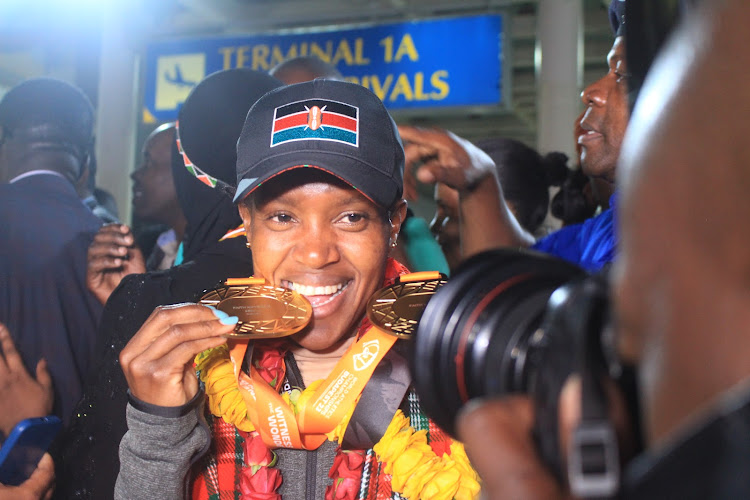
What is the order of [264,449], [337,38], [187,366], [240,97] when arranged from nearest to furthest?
[187,366], [264,449], [240,97], [337,38]

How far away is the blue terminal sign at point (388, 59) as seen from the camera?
4.23 metres

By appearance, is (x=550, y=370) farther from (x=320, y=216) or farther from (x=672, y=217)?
(x=320, y=216)

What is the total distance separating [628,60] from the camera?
0.73 metres

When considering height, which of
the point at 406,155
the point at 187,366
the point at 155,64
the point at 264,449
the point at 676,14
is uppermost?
the point at 155,64

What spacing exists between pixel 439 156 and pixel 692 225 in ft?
4.64

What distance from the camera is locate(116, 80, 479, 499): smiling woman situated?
4.05ft

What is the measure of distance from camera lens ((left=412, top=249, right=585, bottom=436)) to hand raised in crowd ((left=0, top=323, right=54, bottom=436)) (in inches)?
55.7

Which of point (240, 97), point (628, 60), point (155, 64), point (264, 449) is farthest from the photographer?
point (155, 64)

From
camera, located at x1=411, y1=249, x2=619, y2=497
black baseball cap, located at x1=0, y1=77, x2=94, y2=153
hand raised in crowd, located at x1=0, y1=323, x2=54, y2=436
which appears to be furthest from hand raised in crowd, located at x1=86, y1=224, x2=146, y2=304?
camera, located at x1=411, y1=249, x2=619, y2=497

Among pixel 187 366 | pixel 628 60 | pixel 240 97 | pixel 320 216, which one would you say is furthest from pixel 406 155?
pixel 628 60

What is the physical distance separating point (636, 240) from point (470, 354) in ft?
1.04

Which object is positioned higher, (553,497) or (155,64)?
(155,64)

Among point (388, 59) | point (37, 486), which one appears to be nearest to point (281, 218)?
point (37, 486)

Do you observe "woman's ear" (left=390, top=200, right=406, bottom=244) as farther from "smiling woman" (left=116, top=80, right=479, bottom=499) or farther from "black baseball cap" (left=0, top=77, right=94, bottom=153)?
"black baseball cap" (left=0, top=77, right=94, bottom=153)
